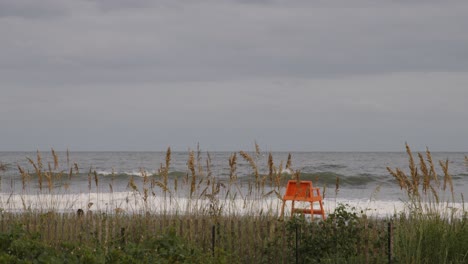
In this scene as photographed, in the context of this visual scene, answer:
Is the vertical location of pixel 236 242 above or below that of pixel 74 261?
below

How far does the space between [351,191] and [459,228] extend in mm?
14927

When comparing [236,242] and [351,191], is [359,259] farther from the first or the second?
[351,191]

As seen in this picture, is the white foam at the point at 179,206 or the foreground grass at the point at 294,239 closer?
the foreground grass at the point at 294,239

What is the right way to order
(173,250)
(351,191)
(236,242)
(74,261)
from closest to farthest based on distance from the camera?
(74,261), (173,250), (236,242), (351,191)

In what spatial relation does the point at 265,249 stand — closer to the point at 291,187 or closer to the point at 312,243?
the point at 312,243

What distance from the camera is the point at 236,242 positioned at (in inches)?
277

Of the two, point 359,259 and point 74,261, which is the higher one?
point 74,261

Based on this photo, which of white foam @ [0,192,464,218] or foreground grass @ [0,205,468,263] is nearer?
foreground grass @ [0,205,468,263]

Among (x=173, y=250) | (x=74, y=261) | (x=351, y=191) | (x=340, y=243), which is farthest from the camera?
(x=351, y=191)

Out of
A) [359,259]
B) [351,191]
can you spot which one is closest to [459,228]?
[359,259]

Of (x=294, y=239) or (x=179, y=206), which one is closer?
(x=294, y=239)

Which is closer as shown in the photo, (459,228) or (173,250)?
(173,250)

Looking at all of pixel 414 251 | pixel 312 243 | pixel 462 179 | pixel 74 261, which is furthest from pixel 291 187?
pixel 462 179

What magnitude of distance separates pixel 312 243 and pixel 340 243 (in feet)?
0.99
